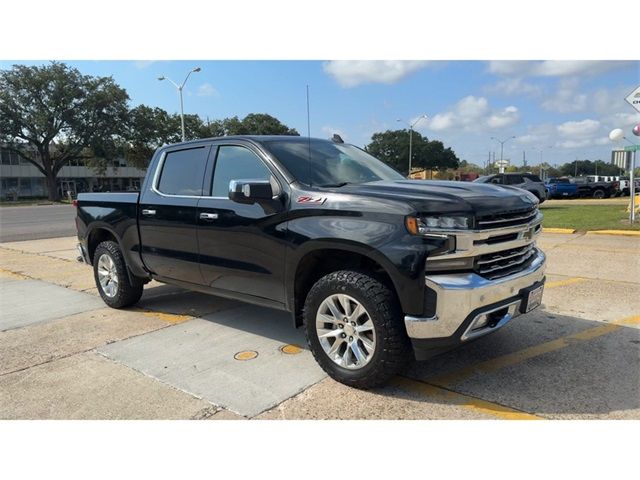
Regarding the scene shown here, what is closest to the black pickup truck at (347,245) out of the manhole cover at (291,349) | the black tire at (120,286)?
A: the manhole cover at (291,349)

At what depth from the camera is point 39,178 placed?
6316 centimetres

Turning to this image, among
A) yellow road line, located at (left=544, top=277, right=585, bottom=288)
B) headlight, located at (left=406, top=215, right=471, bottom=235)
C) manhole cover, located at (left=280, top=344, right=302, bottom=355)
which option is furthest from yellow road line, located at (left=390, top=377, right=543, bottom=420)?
yellow road line, located at (left=544, top=277, right=585, bottom=288)

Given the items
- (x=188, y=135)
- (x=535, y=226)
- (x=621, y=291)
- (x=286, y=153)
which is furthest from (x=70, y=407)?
(x=188, y=135)

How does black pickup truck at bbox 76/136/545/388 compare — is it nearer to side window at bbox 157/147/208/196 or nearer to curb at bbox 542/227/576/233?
side window at bbox 157/147/208/196

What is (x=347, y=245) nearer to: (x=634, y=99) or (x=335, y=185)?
(x=335, y=185)

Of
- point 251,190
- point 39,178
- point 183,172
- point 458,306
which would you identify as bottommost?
point 458,306

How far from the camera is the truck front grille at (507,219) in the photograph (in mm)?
3312

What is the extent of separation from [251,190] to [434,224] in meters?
1.43

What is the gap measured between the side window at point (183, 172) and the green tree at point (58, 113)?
4738 centimetres

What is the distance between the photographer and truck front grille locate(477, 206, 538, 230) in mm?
3312

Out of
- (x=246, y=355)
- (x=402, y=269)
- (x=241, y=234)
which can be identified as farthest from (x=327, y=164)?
(x=246, y=355)

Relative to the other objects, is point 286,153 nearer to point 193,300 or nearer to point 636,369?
point 193,300

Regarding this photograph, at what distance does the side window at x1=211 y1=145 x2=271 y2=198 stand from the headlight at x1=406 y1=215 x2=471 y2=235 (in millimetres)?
1476

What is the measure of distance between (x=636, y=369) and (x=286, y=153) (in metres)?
3.29
